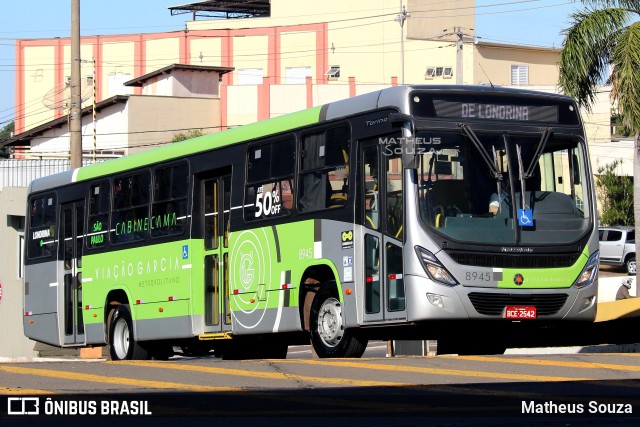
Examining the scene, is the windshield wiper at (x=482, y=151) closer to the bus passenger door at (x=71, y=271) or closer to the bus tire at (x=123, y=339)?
the bus tire at (x=123, y=339)

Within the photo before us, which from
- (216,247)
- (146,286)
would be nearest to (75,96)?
(146,286)

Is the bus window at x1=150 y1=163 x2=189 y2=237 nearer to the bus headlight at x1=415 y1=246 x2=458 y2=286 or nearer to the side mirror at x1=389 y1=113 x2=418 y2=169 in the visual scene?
the side mirror at x1=389 y1=113 x2=418 y2=169

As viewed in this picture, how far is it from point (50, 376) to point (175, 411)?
296cm

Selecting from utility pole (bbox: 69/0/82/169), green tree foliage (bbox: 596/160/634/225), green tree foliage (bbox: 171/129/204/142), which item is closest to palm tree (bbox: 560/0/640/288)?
utility pole (bbox: 69/0/82/169)

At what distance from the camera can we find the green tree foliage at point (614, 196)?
2413 inches

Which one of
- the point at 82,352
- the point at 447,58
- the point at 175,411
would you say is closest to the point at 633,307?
the point at 175,411

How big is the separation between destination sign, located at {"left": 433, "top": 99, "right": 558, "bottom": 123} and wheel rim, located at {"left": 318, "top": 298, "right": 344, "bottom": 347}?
2657 millimetres

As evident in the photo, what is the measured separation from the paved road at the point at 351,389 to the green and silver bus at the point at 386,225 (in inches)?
46.6

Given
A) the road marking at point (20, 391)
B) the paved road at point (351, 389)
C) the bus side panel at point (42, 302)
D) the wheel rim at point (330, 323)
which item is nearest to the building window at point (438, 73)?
the bus side panel at point (42, 302)

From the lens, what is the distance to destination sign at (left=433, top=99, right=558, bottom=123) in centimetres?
1473

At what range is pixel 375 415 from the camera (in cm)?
902

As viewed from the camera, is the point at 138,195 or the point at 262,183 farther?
the point at 138,195

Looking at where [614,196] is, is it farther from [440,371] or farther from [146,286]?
[440,371]

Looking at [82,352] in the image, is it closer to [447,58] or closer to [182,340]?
[182,340]
